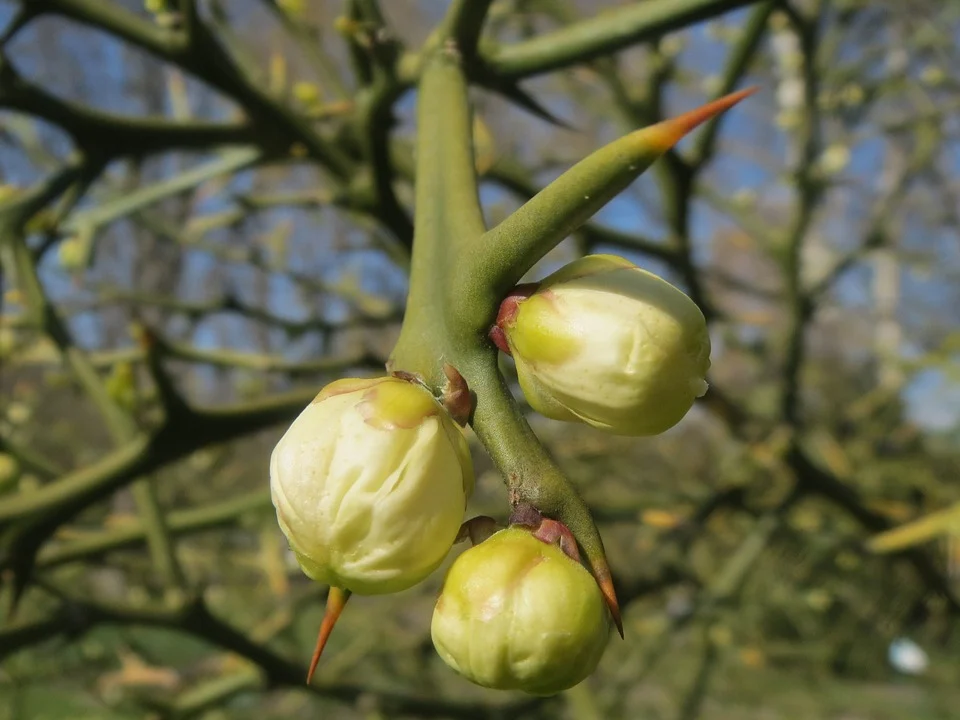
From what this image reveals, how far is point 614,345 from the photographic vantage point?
380mm

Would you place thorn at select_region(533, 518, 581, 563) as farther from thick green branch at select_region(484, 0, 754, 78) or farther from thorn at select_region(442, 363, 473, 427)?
thick green branch at select_region(484, 0, 754, 78)

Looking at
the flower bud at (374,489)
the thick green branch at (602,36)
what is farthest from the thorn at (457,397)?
the thick green branch at (602,36)

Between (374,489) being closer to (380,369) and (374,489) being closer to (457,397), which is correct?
(457,397)

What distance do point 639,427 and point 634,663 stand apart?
196 cm

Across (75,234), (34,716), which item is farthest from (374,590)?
(34,716)

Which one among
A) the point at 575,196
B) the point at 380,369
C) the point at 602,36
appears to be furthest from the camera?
the point at 380,369

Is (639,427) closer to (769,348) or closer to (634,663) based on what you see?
(634,663)

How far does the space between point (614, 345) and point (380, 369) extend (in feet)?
3.46

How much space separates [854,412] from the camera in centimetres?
324

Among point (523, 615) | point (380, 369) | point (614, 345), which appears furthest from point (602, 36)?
point (380, 369)

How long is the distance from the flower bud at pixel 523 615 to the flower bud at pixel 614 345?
0.07m

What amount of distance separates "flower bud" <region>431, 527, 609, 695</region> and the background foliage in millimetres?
255

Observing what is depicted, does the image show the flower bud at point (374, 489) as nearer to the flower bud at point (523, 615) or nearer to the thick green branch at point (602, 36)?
the flower bud at point (523, 615)

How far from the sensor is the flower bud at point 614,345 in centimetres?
38
